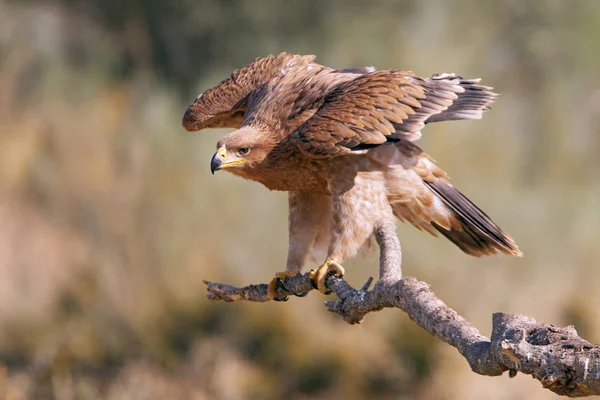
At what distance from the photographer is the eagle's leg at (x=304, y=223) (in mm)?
5238

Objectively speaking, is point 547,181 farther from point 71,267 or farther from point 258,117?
point 258,117

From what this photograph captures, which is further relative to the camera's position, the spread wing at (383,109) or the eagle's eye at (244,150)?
the eagle's eye at (244,150)

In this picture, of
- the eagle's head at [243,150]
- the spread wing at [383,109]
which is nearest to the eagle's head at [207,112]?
the eagle's head at [243,150]

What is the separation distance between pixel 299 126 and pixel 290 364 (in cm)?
531

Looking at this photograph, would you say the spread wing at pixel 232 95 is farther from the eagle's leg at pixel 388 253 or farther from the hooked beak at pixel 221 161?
the eagle's leg at pixel 388 253

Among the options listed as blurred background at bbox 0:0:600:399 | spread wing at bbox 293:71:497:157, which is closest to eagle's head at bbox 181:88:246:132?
spread wing at bbox 293:71:497:157

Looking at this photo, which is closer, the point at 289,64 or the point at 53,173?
the point at 289,64

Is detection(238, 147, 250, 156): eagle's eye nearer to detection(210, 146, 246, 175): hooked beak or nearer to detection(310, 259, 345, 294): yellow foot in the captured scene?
detection(210, 146, 246, 175): hooked beak

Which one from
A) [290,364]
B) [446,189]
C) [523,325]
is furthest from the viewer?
[290,364]

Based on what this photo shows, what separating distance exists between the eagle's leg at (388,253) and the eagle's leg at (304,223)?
58cm

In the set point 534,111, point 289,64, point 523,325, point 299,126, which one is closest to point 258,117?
point 299,126

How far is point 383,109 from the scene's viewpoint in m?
4.71

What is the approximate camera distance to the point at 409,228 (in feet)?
29.9

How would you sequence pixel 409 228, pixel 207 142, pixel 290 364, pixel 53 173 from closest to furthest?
pixel 409 228 < pixel 290 364 < pixel 207 142 < pixel 53 173
